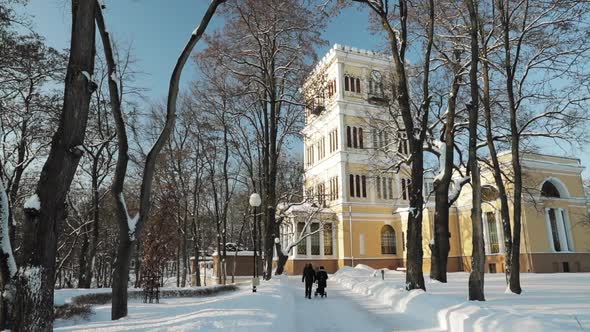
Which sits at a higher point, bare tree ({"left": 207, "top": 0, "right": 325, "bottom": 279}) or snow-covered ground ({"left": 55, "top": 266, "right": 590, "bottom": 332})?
bare tree ({"left": 207, "top": 0, "right": 325, "bottom": 279})

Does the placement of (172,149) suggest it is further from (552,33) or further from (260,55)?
(552,33)

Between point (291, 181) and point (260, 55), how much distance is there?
14511mm

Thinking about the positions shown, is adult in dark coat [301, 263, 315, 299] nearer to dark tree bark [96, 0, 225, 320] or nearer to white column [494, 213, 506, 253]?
dark tree bark [96, 0, 225, 320]

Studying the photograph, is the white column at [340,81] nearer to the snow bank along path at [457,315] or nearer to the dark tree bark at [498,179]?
the dark tree bark at [498,179]

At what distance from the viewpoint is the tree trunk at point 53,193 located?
637 centimetres

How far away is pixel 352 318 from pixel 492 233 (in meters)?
29.9

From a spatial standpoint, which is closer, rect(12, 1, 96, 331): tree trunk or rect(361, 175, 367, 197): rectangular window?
rect(12, 1, 96, 331): tree trunk

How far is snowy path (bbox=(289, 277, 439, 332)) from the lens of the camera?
954 cm

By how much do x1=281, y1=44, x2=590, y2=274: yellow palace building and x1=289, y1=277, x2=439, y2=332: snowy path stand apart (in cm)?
1821

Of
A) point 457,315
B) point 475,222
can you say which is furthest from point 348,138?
Result: point 457,315

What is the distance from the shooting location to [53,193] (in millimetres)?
6746

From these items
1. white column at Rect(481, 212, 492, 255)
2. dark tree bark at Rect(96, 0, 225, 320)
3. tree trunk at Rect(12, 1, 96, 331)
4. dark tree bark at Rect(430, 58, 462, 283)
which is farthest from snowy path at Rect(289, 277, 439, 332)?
white column at Rect(481, 212, 492, 255)

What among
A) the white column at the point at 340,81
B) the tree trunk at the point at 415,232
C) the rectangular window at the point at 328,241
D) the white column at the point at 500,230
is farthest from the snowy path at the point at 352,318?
the white column at the point at 340,81

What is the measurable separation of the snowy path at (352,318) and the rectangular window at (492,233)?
82.7ft
